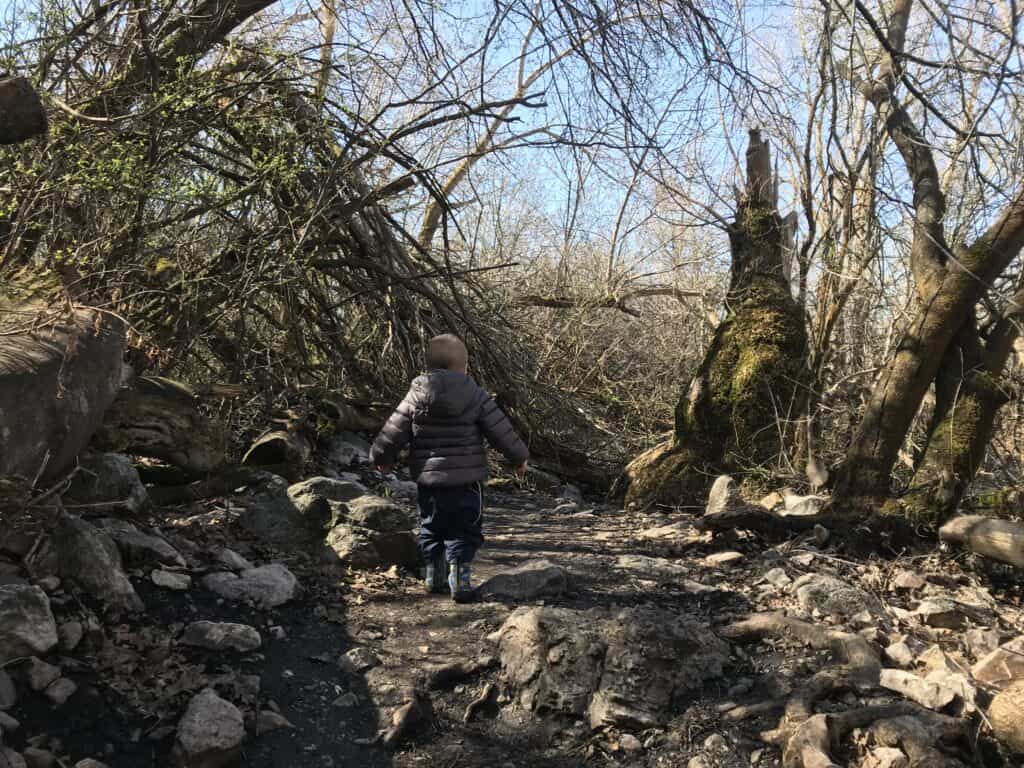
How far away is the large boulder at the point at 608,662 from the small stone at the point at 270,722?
87cm

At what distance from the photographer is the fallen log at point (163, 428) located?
4816 millimetres

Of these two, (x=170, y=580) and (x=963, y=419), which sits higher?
(x=963, y=419)

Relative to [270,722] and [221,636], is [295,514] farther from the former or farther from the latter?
[270,722]

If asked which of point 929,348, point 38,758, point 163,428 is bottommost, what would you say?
point 38,758

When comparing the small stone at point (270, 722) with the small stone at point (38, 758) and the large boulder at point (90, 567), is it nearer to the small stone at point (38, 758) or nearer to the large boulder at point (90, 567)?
the small stone at point (38, 758)

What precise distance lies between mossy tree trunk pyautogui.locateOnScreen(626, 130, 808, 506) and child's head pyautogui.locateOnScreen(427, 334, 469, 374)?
10.2 feet

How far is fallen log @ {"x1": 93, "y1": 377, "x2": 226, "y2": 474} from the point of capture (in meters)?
4.82

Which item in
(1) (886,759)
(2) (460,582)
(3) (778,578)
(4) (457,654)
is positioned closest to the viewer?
(1) (886,759)

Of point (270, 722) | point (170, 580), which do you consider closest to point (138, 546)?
point (170, 580)

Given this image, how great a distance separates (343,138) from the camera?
700 centimetres

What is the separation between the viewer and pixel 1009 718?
270cm

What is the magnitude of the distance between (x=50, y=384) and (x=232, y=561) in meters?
1.19

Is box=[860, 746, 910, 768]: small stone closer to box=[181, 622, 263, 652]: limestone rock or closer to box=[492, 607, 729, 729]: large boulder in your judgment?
box=[492, 607, 729, 729]: large boulder

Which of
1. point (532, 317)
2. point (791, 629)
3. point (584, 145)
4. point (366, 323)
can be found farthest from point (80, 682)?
point (532, 317)
